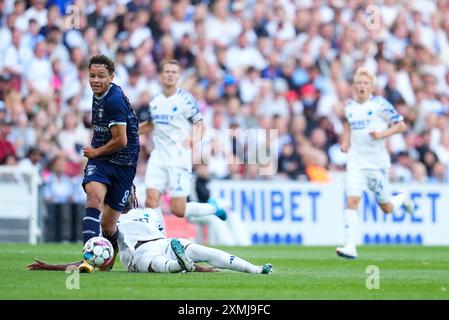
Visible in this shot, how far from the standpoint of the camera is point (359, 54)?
26719mm

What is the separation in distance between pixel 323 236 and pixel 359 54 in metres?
5.87

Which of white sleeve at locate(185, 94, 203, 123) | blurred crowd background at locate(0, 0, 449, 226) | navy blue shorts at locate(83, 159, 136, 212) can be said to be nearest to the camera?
navy blue shorts at locate(83, 159, 136, 212)

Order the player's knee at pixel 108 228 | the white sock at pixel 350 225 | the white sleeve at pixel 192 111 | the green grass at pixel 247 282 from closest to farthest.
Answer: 1. the green grass at pixel 247 282
2. the player's knee at pixel 108 228
3. the white sock at pixel 350 225
4. the white sleeve at pixel 192 111

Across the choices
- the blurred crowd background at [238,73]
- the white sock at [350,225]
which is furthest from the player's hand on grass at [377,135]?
the blurred crowd background at [238,73]

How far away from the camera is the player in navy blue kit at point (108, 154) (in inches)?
482

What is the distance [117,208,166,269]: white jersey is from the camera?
11.9 metres

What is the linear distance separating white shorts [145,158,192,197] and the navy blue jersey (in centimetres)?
486

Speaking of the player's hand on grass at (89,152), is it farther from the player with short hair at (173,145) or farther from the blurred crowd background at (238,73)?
the blurred crowd background at (238,73)

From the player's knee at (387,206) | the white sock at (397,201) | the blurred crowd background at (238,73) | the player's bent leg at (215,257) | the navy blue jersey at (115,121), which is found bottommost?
the player's bent leg at (215,257)

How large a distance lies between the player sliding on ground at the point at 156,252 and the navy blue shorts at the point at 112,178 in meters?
0.31

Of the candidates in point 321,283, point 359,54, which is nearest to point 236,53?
point 359,54

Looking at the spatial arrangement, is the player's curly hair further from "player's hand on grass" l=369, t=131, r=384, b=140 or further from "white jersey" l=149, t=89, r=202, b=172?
"player's hand on grass" l=369, t=131, r=384, b=140

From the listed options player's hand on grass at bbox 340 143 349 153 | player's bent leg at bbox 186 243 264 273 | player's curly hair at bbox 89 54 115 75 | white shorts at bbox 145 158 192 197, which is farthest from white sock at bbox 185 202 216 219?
player's bent leg at bbox 186 243 264 273
